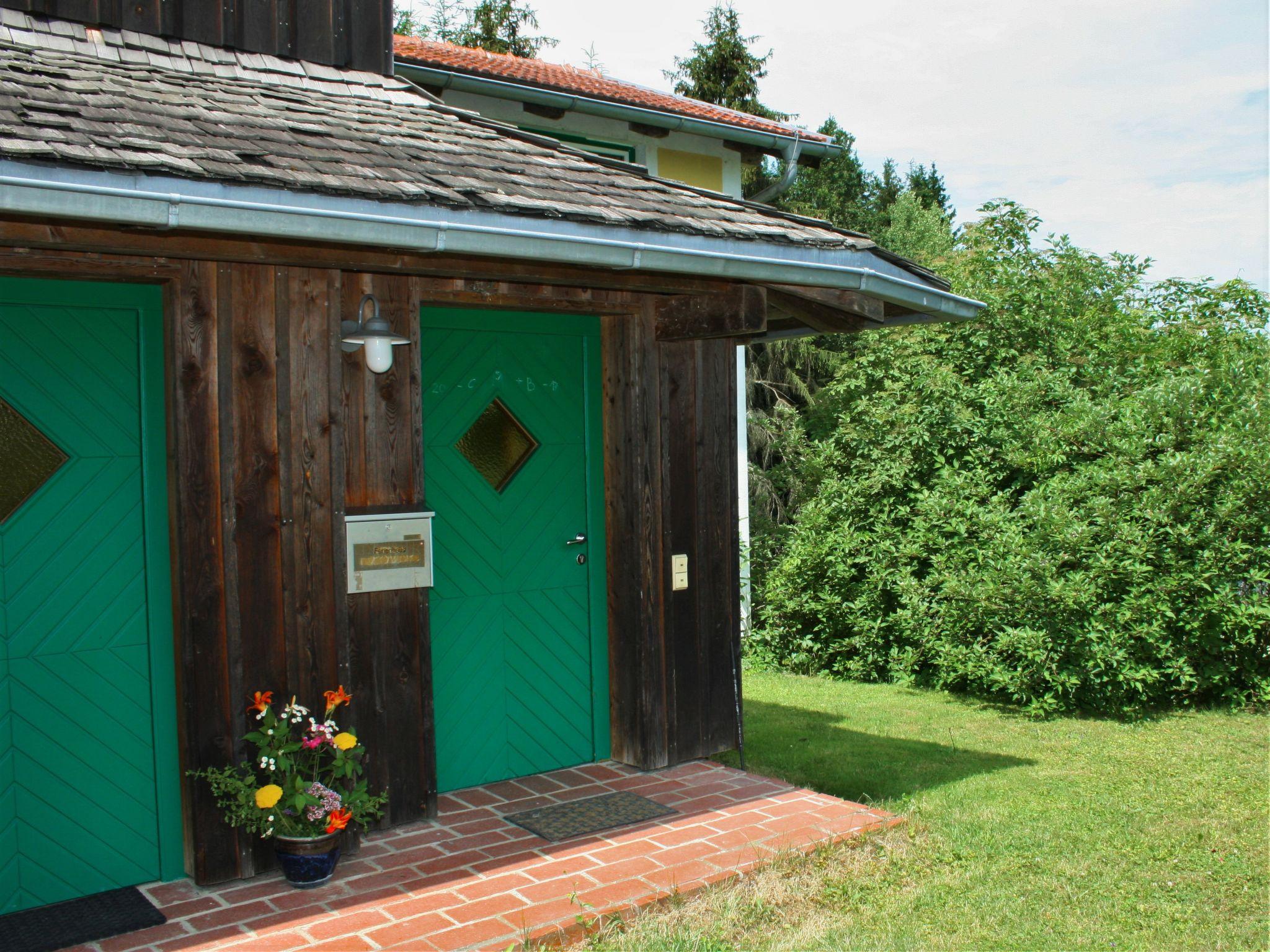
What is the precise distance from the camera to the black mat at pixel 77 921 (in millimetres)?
3785

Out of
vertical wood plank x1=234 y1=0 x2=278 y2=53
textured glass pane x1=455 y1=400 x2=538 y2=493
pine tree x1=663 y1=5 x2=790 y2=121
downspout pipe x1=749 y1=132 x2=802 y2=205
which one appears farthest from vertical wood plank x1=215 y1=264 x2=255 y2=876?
pine tree x1=663 y1=5 x2=790 y2=121

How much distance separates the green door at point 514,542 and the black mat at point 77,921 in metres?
1.70

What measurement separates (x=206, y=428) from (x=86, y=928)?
190cm

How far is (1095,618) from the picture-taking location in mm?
7793

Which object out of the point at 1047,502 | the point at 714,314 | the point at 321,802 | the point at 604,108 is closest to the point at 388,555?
the point at 321,802

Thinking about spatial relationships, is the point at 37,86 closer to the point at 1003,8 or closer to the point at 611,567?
the point at 611,567

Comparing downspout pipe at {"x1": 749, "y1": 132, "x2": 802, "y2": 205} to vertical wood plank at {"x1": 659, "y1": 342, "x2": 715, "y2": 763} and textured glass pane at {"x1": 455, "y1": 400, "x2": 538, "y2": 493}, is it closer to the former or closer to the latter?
vertical wood plank at {"x1": 659, "y1": 342, "x2": 715, "y2": 763}

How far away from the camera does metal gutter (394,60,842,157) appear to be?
924 cm

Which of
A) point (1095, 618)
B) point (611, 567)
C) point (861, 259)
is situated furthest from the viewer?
point (1095, 618)

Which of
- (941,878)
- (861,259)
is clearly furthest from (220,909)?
(861,259)

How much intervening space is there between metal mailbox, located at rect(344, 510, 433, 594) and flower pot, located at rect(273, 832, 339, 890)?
1063 mm

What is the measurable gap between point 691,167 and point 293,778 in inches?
359

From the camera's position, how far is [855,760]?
6727mm

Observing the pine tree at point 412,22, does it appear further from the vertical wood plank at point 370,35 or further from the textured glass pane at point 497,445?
the textured glass pane at point 497,445
